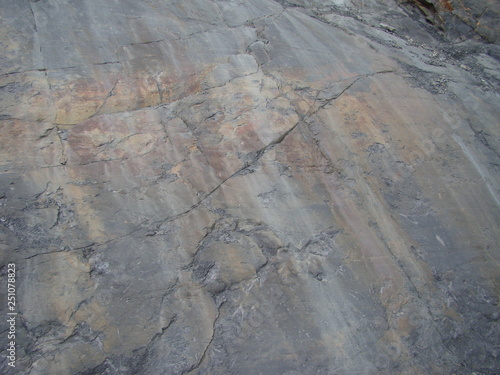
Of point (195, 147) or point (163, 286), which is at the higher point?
point (195, 147)

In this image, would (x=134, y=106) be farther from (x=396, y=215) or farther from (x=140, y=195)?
(x=396, y=215)

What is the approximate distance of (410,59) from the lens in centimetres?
468

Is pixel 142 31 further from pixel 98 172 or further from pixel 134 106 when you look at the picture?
pixel 98 172

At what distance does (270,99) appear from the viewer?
153 inches

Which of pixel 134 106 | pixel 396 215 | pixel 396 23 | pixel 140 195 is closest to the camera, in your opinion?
pixel 140 195

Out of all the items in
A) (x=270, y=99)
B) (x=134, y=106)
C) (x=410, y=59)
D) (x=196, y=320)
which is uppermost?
(x=410, y=59)

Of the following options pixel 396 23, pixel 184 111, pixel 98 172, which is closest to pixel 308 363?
pixel 98 172

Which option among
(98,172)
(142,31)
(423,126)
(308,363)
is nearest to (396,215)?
(423,126)

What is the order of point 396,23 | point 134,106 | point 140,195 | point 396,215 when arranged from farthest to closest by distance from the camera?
point 396,23 < point 134,106 < point 396,215 < point 140,195

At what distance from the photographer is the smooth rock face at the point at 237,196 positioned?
266cm

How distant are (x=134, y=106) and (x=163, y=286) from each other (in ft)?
5.90

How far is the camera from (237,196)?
3305 millimetres

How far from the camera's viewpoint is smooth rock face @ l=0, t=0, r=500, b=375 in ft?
8.74

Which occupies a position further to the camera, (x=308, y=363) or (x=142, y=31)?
(x=142, y=31)
